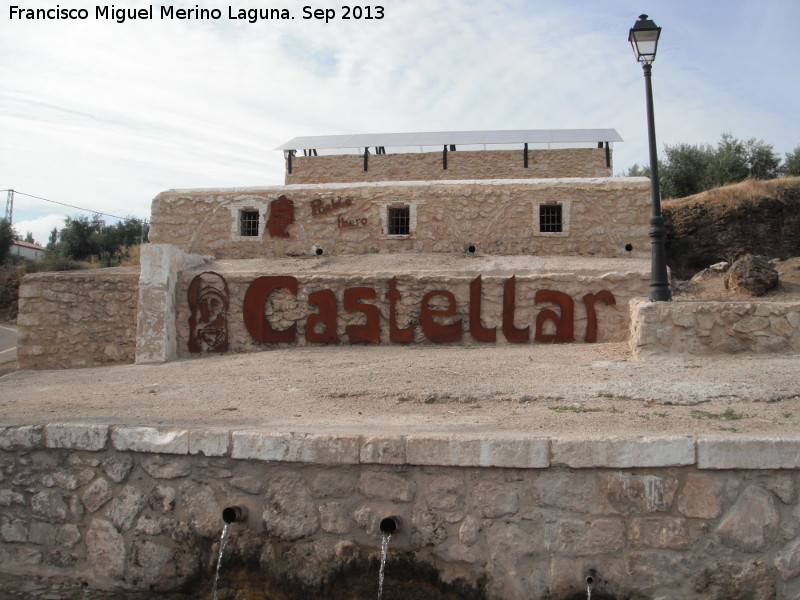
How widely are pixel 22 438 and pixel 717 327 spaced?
731 cm

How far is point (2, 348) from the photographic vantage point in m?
21.1

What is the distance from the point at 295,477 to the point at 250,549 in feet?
2.03

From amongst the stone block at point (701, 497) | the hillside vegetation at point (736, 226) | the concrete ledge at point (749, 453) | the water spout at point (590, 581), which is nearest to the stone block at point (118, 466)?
the water spout at point (590, 581)

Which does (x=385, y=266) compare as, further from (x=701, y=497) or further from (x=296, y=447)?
(x=701, y=497)

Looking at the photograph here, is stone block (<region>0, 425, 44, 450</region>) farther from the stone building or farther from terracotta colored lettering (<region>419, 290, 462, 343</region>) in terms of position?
terracotta colored lettering (<region>419, 290, 462, 343</region>)

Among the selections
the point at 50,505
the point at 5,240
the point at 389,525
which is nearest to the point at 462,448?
the point at 389,525

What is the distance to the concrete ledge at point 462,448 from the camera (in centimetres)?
396

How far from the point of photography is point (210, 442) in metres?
4.63

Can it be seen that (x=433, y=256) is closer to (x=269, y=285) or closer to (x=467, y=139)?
(x=269, y=285)

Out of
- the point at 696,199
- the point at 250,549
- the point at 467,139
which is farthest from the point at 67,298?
the point at 696,199

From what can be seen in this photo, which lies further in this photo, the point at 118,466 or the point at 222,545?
the point at 118,466

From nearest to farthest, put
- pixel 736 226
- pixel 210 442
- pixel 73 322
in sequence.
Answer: pixel 210 442 < pixel 73 322 < pixel 736 226

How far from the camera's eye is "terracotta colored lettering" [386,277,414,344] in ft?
31.7

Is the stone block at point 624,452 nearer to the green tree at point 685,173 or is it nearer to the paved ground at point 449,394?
the paved ground at point 449,394
